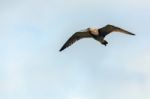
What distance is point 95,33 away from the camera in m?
52.9

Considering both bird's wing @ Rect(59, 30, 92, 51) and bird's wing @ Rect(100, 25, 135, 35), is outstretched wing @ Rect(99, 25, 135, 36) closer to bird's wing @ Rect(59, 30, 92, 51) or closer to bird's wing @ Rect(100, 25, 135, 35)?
bird's wing @ Rect(100, 25, 135, 35)

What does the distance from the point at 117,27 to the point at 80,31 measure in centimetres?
625

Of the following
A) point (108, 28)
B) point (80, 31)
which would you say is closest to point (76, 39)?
point (80, 31)

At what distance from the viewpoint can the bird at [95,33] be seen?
5242 cm

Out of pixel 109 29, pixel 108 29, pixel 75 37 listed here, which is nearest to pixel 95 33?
pixel 108 29

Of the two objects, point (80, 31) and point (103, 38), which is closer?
point (103, 38)

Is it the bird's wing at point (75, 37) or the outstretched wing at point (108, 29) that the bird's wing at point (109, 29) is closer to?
the outstretched wing at point (108, 29)

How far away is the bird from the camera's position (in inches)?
2064

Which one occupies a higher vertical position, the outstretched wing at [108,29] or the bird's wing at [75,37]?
the outstretched wing at [108,29]

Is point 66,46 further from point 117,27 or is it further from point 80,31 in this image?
point 117,27

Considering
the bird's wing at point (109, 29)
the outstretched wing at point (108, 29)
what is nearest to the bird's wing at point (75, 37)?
the outstretched wing at point (108, 29)

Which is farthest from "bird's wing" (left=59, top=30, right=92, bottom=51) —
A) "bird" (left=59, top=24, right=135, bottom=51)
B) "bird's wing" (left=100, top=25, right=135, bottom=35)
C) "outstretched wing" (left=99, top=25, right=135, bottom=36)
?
"bird's wing" (left=100, top=25, right=135, bottom=35)

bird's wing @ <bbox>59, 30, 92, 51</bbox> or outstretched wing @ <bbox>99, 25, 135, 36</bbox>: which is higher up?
outstretched wing @ <bbox>99, 25, 135, 36</bbox>

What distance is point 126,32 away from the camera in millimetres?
52094
